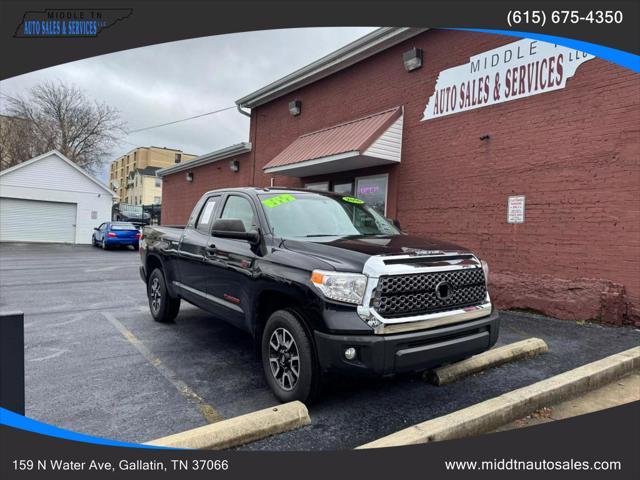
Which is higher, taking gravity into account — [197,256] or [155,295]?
[197,256]

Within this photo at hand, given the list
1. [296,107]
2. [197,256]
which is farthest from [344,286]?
[296,107]

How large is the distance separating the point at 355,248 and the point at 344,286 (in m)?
0.43

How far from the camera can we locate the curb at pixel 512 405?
2833mm

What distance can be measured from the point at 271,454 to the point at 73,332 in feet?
14.2

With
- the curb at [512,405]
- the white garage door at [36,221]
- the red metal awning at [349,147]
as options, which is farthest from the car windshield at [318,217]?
the white garage door at [36,221]

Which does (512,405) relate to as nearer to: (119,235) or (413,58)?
(413,58)

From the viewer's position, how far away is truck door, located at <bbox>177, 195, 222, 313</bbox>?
4.97m

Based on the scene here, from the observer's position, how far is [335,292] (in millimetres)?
3141

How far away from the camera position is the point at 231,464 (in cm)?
263

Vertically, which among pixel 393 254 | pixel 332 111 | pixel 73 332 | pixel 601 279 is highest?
pixel 332 111

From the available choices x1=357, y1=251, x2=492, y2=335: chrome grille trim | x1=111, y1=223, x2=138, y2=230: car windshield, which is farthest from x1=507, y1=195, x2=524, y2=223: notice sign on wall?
x1=111, y1=223, x2=138, y2=230: car windshield

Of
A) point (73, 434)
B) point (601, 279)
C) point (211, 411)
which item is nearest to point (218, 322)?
point (211, 411)

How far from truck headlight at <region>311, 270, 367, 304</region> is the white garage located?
29482mm

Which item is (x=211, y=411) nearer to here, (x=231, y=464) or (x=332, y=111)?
(x=231, y=464)
